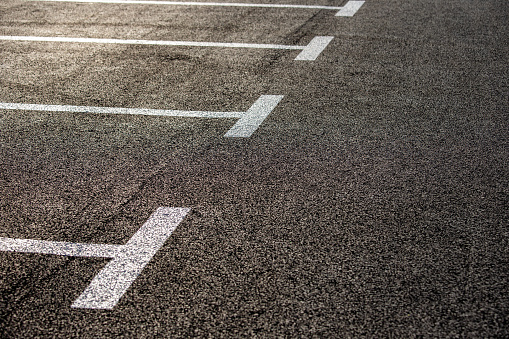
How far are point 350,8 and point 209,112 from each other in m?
4.24

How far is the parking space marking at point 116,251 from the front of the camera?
2.63 m

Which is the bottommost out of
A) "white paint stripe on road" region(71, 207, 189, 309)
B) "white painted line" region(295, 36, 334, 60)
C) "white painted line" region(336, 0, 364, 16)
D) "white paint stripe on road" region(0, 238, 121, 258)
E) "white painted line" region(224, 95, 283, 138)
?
"white painted line" region(336, 0, 364, 16)

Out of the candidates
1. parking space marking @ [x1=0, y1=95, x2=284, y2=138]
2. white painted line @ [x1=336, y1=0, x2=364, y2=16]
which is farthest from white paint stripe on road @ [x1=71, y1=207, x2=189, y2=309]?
white painted line @ [x1=336, y1=0, x2=364, y2=16]

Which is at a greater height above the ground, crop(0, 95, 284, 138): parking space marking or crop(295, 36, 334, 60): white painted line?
crop(0, 95, 284, 138): parking space marking

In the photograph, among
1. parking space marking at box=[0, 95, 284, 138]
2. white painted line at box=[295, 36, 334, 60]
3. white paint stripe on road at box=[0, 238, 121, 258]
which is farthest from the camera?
white painted line at box=[295, 36, 334, 60]

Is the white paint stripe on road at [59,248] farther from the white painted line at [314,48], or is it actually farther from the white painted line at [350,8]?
the white painted line at [350,8]

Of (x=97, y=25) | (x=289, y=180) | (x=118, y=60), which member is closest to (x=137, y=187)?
(x=289, y=180)

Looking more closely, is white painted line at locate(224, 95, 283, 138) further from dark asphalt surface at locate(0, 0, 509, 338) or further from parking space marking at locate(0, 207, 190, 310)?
parking space marking at locate(0, 207, 190, 310)

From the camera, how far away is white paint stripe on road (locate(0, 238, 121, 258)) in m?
2.95

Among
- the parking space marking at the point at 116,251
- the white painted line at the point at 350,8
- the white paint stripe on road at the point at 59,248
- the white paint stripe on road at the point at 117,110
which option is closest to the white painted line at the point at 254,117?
the white paint stripe on road at the point at 117,110

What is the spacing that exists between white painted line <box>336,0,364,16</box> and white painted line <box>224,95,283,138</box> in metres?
3.37

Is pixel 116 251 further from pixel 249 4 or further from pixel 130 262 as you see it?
pixel 249 4

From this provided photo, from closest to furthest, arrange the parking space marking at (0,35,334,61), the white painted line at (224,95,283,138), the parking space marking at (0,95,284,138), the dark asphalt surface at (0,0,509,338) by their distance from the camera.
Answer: the dark asphalt surface at (0,0,509,338)
the white painted line at (224,95,283,138)
the parking space marking at (0,95,284,138)
the parking space marking at (0,35,334,61)

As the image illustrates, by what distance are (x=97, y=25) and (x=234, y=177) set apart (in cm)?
457
